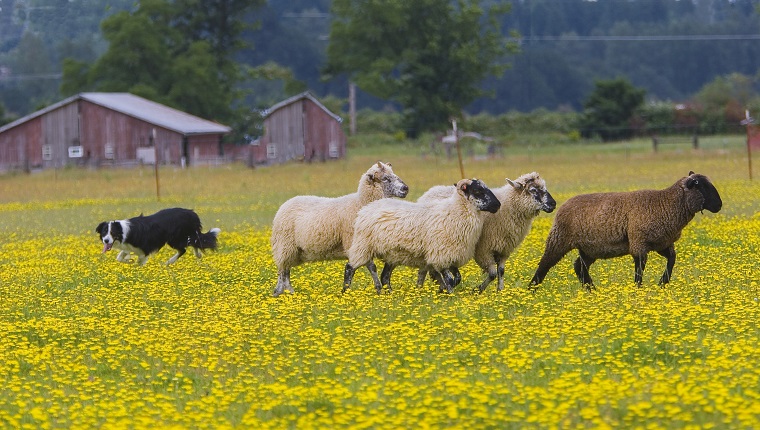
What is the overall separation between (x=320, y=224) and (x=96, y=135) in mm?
56244

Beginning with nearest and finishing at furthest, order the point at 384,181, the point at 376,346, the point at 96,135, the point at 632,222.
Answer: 1. the point at 376,346
2. the point at 632,222
3. the point at 384,181
4. the point at 96,135

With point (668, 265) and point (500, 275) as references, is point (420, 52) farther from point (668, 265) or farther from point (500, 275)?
point (668, 265)

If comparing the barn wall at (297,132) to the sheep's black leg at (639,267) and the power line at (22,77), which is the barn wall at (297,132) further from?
the power line at (22,77)

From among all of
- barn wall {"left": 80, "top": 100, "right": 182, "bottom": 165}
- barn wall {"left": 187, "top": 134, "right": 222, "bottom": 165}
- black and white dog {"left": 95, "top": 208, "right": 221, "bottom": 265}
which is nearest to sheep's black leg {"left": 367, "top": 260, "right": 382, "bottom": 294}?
black and white dog {"left": 95, "top": 208, "right": 221, "bottom": 265}

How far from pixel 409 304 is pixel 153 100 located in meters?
68.6

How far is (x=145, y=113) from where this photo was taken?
6862 cm

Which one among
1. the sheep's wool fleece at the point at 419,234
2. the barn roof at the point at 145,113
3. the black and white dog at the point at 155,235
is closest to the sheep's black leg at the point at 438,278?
the sheep's wool fleece at the point at 419,234

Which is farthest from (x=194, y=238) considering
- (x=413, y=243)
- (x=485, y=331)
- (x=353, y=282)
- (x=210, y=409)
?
(x=210, y=409)

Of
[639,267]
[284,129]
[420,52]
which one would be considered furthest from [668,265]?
[420,52]

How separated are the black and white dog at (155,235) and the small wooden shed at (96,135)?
4644 centimetres

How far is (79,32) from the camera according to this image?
156625 millimetres

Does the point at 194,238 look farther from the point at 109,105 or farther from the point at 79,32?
the point at 79,32

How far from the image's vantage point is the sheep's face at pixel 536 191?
1394 centimetres

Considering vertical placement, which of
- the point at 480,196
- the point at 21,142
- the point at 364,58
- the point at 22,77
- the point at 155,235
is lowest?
the point at 155,235
